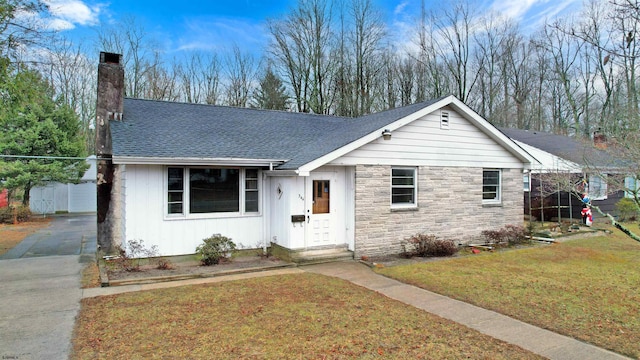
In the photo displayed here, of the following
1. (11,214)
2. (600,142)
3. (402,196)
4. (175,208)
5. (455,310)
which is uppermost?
(600,142)

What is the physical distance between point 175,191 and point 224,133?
262 cm

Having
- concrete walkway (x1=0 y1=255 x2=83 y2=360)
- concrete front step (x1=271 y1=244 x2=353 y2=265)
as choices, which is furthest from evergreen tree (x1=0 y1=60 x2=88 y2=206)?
concrete front step (x1=271 y1=244 x2=353 y2=265)

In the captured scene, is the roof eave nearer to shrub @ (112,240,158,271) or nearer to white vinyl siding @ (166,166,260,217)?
white vinyl siding @ (166,166,260,217)

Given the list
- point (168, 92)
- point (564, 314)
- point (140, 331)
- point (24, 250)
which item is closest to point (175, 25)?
point (168, 92)

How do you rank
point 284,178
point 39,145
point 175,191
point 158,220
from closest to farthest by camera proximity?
point 158,220 → point 175,191 → point 284,178 → point 39,145

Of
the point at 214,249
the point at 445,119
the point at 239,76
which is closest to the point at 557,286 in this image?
the point at 445,119

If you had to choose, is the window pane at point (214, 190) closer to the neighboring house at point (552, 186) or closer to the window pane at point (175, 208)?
the window pane at point (175, 208)

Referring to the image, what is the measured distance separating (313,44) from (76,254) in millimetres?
24730

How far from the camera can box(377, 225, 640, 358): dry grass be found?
18.2ft

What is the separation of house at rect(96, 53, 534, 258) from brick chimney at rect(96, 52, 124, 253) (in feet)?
0.09

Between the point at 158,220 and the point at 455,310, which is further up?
the point at 158,220

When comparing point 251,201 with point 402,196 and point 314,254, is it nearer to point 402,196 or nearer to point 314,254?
point 314,254

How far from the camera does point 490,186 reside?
1348cm

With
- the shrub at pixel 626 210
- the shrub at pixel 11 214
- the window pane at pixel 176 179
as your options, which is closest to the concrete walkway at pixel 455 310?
the window pane at pixel 176 179
